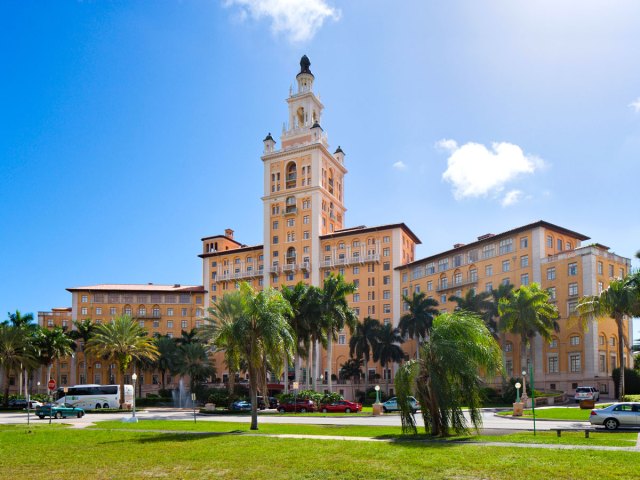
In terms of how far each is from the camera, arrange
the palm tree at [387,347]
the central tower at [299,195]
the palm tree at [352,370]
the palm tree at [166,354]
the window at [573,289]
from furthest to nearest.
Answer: the central tower at [299,195] < the palm tree at [166,354] < the palm tree at [352,370] < the palm tree at [387,347] < the window at [573,289]

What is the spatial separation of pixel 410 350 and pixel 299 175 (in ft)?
115

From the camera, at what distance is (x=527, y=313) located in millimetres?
69500

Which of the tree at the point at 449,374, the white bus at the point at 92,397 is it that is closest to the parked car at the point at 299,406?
the white bus at the point at 92,397

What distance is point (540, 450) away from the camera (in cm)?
2222

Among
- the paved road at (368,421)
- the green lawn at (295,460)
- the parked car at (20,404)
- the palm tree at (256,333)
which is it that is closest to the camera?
the green lawn at (295,460)

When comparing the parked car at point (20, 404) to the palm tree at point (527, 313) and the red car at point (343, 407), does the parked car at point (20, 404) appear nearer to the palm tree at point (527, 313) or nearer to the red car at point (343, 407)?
the red car at point (343, 407)

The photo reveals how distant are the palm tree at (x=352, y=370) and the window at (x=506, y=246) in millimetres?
25714

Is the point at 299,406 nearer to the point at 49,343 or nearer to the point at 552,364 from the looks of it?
the point at 552,364

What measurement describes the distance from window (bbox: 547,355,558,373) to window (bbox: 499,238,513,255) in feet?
48.2

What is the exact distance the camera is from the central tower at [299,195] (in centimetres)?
11225

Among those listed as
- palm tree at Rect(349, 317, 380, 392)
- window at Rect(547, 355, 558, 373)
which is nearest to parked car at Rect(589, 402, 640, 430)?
window at Rect(547, 355, 558, 373)

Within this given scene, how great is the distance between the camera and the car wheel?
32688 millimetres

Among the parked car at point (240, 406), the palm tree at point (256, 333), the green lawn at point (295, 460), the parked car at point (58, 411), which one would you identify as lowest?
the parked car at point (240, 406)

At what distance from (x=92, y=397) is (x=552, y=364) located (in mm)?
52710
